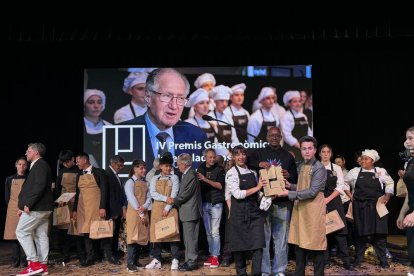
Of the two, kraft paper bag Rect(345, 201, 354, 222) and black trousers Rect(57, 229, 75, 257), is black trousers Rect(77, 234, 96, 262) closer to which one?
black trousers Rect(57, 229, 75, 257)

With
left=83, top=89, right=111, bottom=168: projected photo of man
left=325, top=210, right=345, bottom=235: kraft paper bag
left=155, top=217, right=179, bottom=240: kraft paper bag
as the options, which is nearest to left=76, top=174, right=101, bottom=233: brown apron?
left=155, top=217, right=179, bottom=240: kraft paper bag

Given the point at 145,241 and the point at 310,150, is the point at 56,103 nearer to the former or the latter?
the point at 145,241

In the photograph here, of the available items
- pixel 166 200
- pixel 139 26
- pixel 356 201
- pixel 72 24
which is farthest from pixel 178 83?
pixel 356 201

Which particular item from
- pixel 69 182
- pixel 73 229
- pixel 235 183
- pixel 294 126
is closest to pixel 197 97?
pixel 294 126

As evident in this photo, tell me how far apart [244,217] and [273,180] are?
46cm

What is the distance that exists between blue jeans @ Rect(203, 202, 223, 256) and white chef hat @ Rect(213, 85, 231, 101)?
2.21m

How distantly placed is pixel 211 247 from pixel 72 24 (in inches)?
174

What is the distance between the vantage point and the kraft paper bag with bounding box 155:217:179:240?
5273 mm

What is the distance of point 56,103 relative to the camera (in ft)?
27.2

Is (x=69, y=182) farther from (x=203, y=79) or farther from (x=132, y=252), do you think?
(x=203, y=79)

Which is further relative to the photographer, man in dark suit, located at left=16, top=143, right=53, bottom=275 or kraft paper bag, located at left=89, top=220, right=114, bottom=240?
kraft paper bag, located at left=89, top=220, right=114, bottom=240

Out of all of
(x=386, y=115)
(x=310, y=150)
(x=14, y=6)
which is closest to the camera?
(x=310, y=150)

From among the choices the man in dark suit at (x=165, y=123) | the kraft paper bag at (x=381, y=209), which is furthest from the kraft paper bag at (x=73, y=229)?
the kraft paper bag at (x=381, y=209)

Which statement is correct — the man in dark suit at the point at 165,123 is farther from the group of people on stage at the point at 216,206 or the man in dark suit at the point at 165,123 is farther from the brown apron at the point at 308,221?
the brown apron at the point at 308,221
